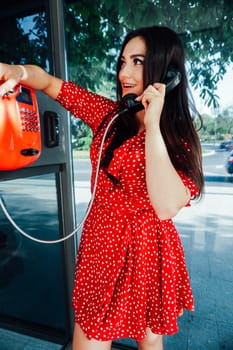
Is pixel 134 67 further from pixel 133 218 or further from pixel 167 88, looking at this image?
pixel 133 218

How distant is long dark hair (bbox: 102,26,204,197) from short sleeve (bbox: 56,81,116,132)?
0.26 ft

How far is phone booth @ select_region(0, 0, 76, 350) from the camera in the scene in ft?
3.43

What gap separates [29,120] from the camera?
2.09ft

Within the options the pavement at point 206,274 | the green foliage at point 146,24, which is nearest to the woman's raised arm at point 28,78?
the green foliage at point 146,24

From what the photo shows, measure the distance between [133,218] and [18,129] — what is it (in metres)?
0.40

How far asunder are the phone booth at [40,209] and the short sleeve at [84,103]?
3.9 inches

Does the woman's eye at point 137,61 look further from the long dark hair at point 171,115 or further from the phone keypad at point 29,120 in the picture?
the phone keypad at point 29,120

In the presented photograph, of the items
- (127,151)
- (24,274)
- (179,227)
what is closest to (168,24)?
(127,151)

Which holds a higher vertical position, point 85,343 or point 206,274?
point 85,343

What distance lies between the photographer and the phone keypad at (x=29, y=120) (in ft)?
2.00

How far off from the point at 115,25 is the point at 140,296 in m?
1.25

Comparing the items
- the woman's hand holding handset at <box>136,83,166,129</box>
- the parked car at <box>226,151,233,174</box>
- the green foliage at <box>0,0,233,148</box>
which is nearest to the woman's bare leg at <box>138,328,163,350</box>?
the woman's hand holding handset at <box>136,83,166,129</box>

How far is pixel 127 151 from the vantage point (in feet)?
2.47

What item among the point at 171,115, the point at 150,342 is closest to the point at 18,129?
the point at 171,115
